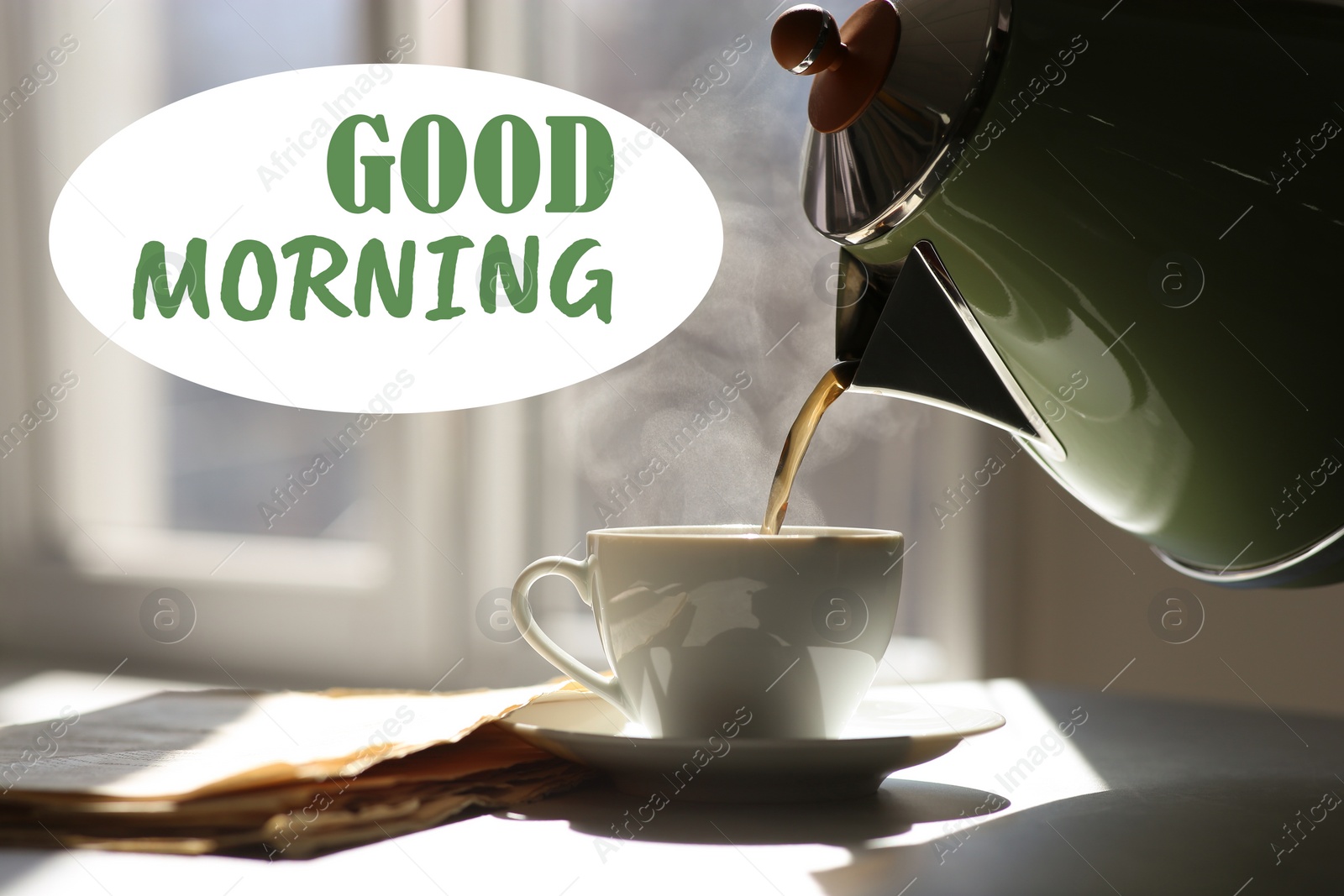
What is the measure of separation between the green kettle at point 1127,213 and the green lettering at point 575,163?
80 centimetres

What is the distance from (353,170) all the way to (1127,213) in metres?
0.99

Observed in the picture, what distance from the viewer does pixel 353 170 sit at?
126cm

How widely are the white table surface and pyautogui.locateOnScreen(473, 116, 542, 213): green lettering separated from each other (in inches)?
34.6

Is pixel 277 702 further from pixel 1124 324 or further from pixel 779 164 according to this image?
pixel 779 164

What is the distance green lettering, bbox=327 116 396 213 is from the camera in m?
1.25

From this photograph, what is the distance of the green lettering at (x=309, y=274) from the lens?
127 centimetres

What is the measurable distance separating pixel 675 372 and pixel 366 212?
39 centimetres

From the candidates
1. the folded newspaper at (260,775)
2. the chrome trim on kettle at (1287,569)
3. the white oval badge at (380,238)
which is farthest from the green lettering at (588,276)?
the chrome trim on kettle at (1287,569)

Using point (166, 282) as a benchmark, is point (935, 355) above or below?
below

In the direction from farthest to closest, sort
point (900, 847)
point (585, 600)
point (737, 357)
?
1. point (737, 357)
2. point (585, 600)
3. point (900, 847)

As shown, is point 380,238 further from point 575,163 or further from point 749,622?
point 749,622

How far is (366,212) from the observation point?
4.13ft

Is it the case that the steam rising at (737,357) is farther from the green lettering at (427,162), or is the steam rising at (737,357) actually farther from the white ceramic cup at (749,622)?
the white ceramic cup at (749,622)

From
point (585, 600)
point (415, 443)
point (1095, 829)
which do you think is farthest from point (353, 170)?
point (1095, 829)
